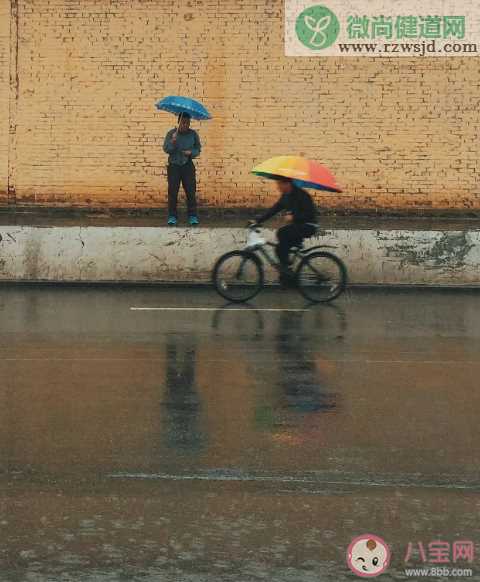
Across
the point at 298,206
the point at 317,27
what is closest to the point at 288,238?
the point at 298,206

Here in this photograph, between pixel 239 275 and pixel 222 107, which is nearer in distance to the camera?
pixel 239 275

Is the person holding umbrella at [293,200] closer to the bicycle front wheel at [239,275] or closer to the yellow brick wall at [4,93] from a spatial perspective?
the bicycle front wheel at [239,275]

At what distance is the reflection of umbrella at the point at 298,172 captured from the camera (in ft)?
48.5

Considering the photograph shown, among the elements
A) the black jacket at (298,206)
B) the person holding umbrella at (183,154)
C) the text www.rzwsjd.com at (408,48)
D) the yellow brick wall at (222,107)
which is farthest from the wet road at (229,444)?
the text www.rzwsjd.com at (408,48)

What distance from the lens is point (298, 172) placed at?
14836mm

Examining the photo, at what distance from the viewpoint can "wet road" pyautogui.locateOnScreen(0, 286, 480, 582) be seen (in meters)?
5.86

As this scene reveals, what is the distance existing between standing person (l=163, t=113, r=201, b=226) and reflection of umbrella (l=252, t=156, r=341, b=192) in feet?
16.5

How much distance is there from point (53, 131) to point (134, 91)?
64.3 inches

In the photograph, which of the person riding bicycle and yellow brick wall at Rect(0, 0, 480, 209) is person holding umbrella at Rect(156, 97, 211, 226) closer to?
yellow brick wall at Rect(0, 0, 480, 209)

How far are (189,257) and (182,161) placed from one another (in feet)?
12.6

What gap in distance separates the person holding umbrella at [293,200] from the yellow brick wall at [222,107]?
24.1 feet

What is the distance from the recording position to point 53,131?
2261 cm

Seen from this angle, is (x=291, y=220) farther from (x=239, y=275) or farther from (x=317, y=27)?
(x=317, y=27)

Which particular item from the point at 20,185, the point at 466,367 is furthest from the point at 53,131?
the point at 466,367
